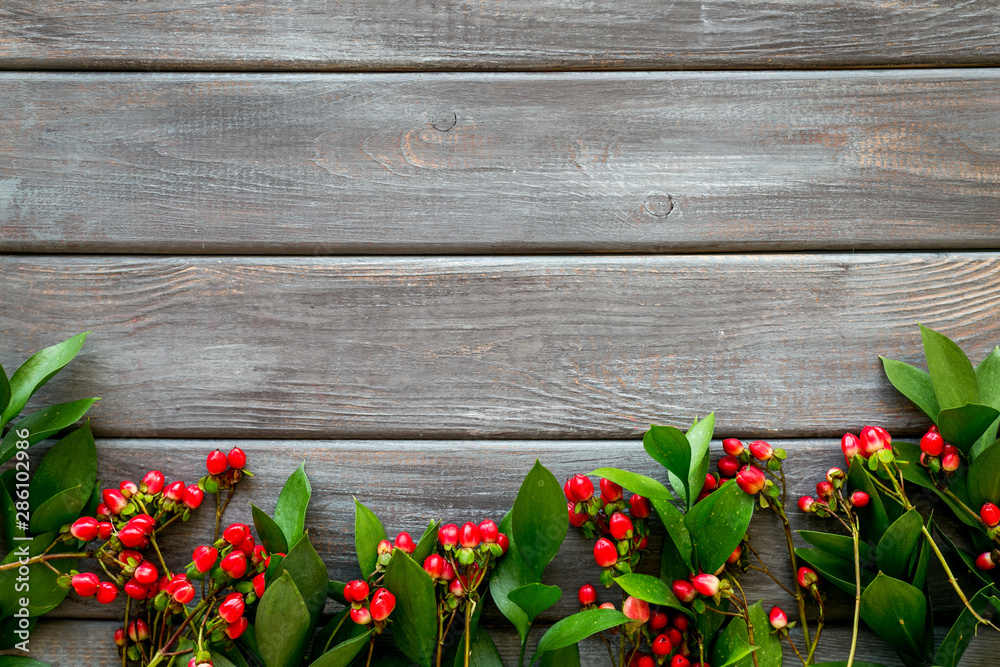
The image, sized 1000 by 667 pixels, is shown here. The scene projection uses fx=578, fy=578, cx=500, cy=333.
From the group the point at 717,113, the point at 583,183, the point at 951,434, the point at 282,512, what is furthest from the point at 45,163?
the point at 951,434

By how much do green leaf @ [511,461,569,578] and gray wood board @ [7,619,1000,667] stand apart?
11 centimetres

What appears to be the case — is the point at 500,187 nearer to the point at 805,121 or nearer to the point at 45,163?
the point at 805,121

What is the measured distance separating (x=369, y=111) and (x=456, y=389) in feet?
1.01

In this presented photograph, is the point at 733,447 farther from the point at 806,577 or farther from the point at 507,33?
the point at 507,33

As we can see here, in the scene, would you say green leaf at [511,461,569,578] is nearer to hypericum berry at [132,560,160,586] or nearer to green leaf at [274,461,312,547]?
green leaf at [274,461,312,547]

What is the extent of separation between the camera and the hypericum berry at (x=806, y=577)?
56cm

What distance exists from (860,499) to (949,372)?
0.49 ft

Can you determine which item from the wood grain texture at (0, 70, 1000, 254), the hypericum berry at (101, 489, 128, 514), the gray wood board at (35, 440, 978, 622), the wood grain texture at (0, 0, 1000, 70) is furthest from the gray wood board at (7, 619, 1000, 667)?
the wood grain texture at (0, 0, 1000, 70)

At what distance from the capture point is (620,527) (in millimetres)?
530

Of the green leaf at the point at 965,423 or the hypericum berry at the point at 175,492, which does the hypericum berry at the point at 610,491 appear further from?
the hypericum berry at the point at 175,492

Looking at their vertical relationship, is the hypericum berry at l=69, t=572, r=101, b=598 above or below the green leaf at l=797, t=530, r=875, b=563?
below

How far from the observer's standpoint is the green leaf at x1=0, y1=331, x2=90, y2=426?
55 centimetres

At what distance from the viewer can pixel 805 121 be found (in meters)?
0.61

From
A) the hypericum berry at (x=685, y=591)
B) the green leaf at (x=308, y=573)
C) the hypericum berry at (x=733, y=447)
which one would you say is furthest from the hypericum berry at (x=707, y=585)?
the green leaf at (x=308, y=573)
